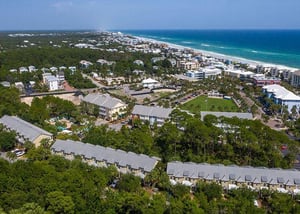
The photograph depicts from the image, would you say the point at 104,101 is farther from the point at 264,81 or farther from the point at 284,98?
the point at 264,81

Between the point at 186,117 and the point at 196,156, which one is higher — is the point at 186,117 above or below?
above

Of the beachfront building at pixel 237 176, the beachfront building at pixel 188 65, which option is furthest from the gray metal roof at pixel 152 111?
the beachfront building at pixel 188 65

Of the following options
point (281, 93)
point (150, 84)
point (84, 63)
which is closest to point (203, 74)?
point (150, 84)

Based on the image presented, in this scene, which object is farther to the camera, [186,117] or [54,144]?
[186,117]

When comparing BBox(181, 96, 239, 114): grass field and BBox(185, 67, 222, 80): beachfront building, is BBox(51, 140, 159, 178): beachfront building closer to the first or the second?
BBox(181, 96, 239, 114): grass field

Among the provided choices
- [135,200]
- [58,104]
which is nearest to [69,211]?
[135,200]

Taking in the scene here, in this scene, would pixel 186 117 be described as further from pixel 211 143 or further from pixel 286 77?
pixel 286 77

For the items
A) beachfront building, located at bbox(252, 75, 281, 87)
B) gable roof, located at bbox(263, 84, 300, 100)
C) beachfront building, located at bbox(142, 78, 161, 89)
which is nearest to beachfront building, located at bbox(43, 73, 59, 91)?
beachfront building, located at bbox(142, 78, 161, 89)

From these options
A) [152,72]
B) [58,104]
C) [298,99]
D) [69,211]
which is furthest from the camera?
[152,72]
